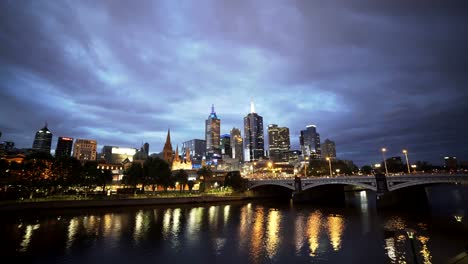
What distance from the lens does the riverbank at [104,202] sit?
57.6 m

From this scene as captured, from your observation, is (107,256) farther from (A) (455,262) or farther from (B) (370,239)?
(B) (370,239)

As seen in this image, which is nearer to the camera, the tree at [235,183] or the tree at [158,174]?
the tree at [158,174]

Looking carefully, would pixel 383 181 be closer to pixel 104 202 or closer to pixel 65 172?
pixel 104 202

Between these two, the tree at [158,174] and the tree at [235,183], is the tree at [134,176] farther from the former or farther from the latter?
the tree at [235,183]

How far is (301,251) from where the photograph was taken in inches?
1179

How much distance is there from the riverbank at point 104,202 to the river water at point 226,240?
755cm

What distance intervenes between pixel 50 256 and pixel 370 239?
41.7m

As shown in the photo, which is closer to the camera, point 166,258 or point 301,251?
point 166,258

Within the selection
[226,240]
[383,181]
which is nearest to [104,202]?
[226,240]

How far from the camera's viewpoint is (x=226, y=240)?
117 feet

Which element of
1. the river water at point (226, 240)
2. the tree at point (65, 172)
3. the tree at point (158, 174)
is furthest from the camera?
the tree at point (158, 174)

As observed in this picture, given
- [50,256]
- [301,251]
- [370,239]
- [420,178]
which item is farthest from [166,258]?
[420,178]

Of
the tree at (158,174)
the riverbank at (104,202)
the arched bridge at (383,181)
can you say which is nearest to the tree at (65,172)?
the riverbank at (104,202)

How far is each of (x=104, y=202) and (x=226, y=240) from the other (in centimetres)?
5085
